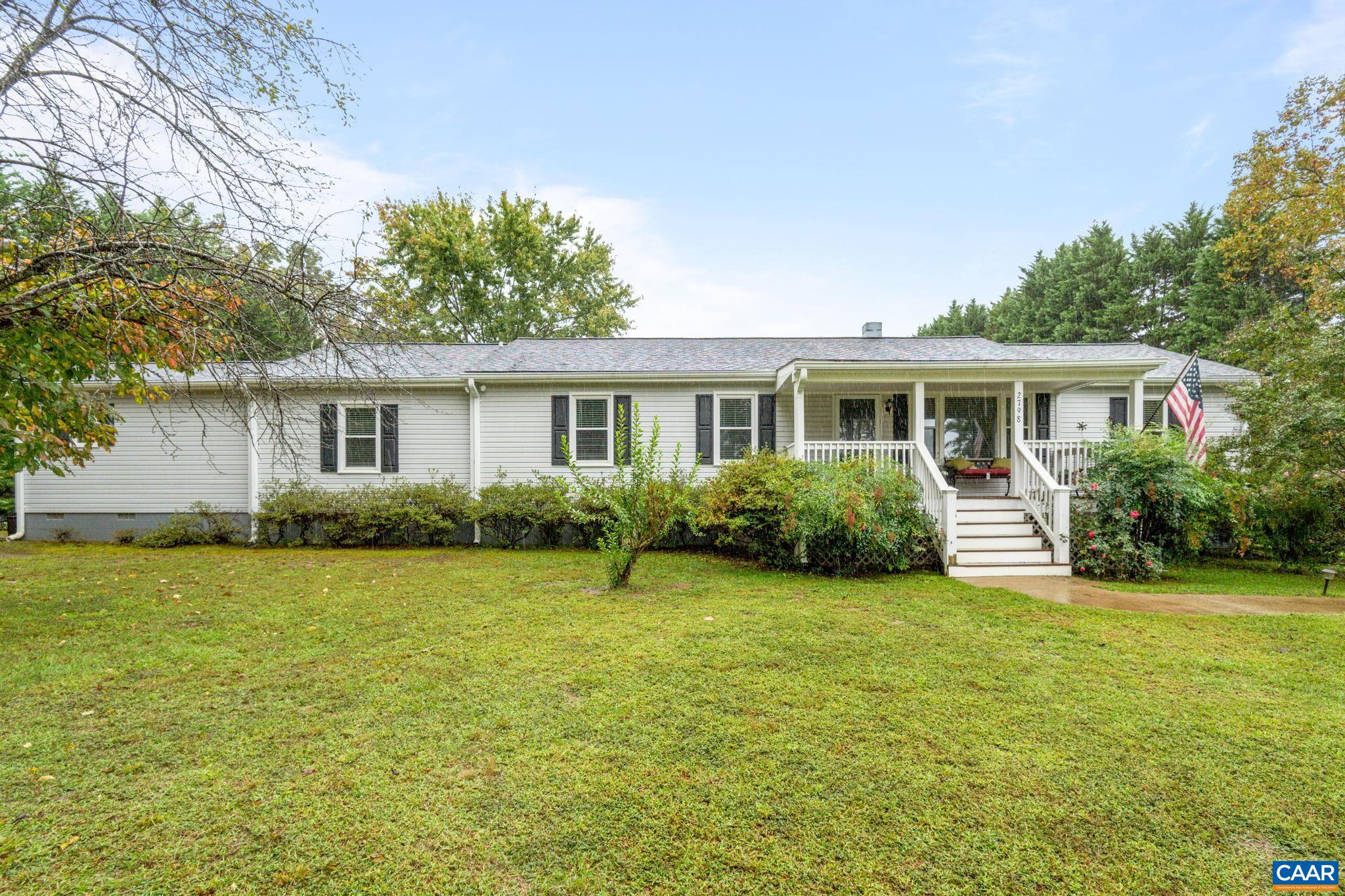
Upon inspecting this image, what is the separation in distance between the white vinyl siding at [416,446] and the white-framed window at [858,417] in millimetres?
7441

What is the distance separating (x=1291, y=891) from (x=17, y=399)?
342 inches

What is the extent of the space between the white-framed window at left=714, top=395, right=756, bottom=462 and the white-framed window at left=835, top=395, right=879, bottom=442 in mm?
1870

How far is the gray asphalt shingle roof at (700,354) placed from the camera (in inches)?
422

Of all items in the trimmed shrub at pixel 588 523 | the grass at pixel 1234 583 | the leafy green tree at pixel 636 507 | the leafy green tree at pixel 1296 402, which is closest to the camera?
the leafy green tree at pixel 636 507

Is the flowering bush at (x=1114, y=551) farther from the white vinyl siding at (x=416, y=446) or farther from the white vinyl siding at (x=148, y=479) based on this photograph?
the white vinyl siding at (x=148, y=479)

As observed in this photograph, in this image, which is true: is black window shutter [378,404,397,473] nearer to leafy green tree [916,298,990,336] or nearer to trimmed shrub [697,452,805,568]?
trimmed shrub [697,452,805,568]

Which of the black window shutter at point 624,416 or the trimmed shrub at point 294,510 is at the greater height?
the black window shutter at point 624,416

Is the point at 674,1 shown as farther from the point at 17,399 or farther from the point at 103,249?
the point at 17,399

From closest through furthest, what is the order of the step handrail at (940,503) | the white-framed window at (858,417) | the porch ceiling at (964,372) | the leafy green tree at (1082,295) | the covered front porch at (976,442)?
the step handrail at (940,503) → the covered front porch at (976,442) → the porch ceiling at (964,372) → the white-framed window at (858,417) → the leafy green tree at (1082,295)

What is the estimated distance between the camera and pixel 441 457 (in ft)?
36.1

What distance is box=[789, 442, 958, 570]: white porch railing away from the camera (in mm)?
7844

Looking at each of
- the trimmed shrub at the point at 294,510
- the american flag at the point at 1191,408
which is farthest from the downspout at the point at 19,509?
the american flag at the point at 1191,408

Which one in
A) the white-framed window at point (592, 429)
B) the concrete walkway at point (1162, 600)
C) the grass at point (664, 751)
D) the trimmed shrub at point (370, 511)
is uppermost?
the white-framed window at point (592, 429)

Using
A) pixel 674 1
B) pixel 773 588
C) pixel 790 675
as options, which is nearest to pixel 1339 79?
pixel 674 1
